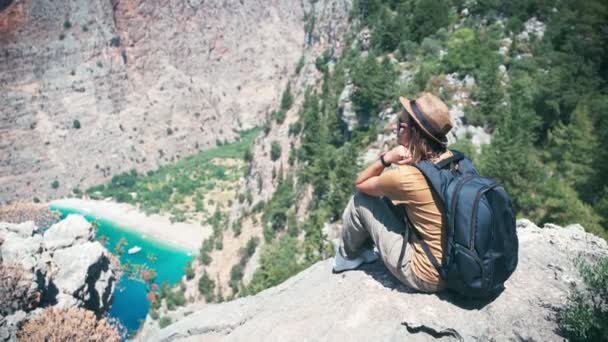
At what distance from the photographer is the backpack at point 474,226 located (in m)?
5.02

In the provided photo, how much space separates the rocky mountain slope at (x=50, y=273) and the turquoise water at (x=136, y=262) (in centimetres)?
1984

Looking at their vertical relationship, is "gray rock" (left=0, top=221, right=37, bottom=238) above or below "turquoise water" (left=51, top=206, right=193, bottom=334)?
above

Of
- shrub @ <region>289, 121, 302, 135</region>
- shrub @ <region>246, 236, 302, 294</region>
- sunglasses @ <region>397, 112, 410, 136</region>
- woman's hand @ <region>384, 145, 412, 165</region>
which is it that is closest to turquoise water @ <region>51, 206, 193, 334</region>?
shrub @ <region>246, 236, 302, 294</region>

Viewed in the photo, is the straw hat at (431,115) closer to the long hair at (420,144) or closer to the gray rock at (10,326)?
the long hair at (420,144)

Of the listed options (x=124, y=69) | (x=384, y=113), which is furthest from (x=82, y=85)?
(x=384, y=113)

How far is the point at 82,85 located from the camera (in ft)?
232

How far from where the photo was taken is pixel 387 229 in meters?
5.83

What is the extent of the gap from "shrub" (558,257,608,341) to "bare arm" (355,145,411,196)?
8.67 ft

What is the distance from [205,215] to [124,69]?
98.5ft

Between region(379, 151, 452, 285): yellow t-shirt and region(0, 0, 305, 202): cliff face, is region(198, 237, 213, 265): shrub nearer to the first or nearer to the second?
region(379, 151, 452, 285): yellow t-shirt

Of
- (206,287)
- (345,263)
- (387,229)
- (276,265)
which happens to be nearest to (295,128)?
(206,287)

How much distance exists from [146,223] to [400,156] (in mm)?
64309

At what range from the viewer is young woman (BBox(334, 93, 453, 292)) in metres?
5.30

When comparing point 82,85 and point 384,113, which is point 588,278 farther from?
point 82,85
